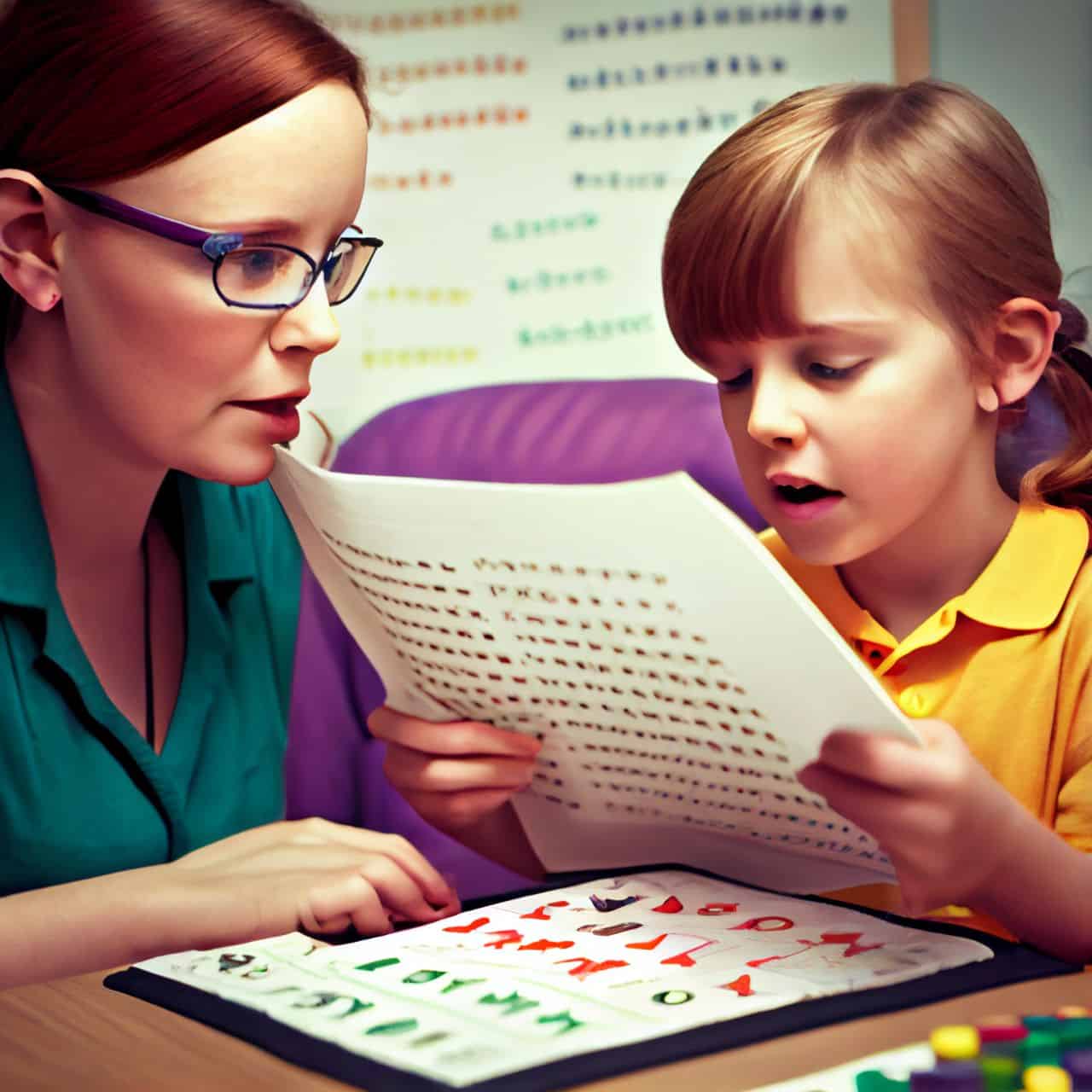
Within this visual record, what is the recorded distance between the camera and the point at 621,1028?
46 cm

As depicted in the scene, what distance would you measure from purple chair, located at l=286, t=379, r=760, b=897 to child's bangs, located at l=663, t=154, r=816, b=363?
0.40m

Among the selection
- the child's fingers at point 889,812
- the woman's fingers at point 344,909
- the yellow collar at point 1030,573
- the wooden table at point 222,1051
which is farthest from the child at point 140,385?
the yellow collar at point 1030,573

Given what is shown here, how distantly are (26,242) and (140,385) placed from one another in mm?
106

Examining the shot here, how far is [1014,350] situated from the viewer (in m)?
0.72

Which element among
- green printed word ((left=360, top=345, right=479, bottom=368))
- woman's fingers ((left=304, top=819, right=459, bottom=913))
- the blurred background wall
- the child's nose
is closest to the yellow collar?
the child's nose

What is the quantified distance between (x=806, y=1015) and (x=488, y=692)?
26 cm

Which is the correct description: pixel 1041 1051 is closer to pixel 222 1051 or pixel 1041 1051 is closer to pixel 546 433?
pixel 222 1051

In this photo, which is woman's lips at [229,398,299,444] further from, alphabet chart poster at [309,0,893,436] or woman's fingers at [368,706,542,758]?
alphabet chart poster at [309,0,893,436]

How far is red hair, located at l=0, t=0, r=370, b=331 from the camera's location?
671 millimetres

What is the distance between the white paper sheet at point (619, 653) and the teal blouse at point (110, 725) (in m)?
0.19

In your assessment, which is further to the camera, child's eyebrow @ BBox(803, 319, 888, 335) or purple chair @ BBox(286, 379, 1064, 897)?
purple chair @ BBox(286, 379, 1064, 897)

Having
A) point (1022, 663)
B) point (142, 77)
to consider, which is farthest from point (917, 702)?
point (142, 77)

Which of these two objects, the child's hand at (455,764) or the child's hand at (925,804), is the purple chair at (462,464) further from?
the child's hand at (925,804)

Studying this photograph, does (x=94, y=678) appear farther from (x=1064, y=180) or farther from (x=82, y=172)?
(x=1064, y=180)
